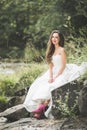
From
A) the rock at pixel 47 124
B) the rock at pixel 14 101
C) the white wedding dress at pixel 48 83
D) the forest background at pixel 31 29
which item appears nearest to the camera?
the rock at pixel 47 124

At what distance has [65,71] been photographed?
8.87m

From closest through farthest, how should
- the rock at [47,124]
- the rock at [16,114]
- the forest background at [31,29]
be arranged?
the rock at [47,124] < the rock at [16,114] < the forest background at [31,29]

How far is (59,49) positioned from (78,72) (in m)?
0.69

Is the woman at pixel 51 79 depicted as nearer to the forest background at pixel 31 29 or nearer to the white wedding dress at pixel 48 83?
the white wedding dress at pixel 48 83

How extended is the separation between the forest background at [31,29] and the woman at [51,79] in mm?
626

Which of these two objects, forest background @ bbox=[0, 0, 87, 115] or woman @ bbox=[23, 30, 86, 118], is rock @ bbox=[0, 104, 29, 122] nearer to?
woman @ bbox=[23, 30, 86, 118]

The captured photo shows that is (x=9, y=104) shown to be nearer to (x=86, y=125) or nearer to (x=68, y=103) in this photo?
(x=68, y=103)

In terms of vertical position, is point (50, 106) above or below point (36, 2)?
below

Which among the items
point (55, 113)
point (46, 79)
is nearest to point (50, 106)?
point (55, 113)

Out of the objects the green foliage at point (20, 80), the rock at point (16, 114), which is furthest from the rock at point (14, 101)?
the rock at point (16, 114)

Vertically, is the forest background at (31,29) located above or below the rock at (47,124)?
above

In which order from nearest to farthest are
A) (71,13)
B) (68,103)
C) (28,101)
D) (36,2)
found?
(68,103) < (28,101) < (71,13) < (36,2)

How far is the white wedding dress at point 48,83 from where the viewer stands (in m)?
8.51

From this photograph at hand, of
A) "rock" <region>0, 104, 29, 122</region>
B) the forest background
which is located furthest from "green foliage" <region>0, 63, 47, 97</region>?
"rock" <region>0, 104, 29, 122</region>
